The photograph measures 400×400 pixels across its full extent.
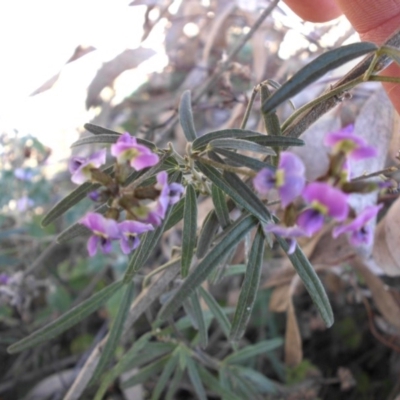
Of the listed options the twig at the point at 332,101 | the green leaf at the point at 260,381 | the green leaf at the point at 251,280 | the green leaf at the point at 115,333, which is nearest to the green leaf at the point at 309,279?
the green leaf at the point at 251,280

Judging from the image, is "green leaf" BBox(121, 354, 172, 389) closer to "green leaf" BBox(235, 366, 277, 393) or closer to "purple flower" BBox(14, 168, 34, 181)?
"green leaf" BBox(235, 366, 277, 393)

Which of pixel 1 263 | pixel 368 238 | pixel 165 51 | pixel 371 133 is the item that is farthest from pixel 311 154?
pixel 1 263

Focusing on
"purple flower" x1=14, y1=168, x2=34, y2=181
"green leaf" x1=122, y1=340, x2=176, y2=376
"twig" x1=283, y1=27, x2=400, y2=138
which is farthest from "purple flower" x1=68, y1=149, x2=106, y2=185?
"purple flower" x1=14, y1=168, x2=34, y2=181

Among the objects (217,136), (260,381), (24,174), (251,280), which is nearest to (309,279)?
(251,280)

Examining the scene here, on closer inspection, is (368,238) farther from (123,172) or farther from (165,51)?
(165,51)

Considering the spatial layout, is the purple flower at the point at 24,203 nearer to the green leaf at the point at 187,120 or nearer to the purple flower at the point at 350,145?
the green leaf at the point at 187,120
